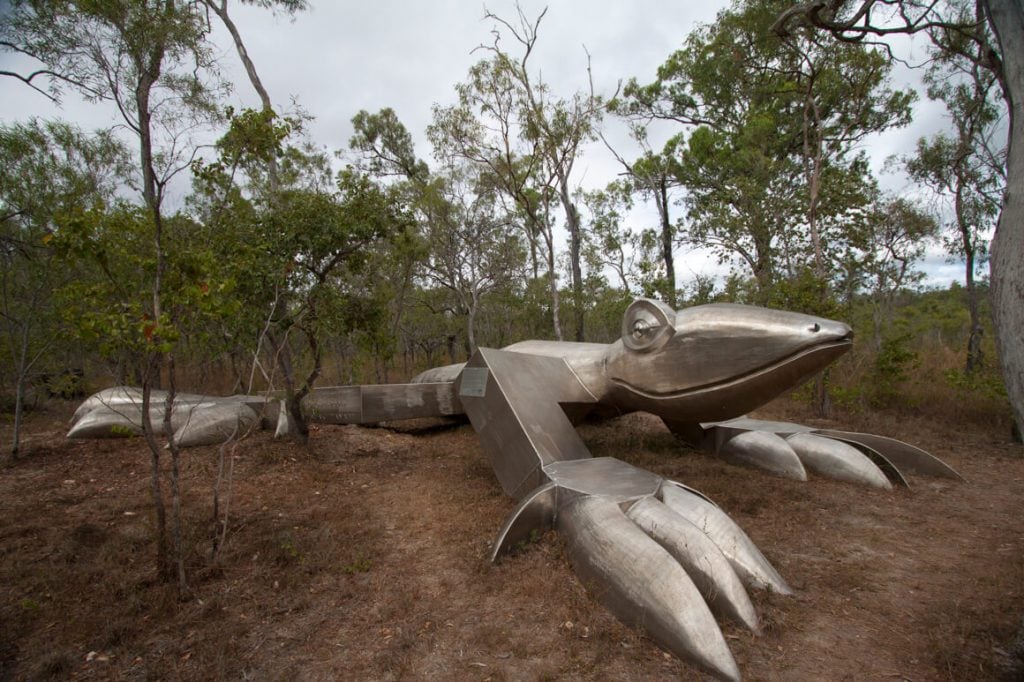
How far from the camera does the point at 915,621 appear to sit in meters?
2.83

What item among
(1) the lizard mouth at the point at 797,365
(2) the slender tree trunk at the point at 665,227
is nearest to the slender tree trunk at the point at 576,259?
(2) the slender tree trunk at the point at 665,227

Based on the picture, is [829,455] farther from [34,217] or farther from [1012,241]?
[34,217]

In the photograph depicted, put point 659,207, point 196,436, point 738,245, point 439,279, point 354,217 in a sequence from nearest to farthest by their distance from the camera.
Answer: point 354,217
point 196,436
point 738,245
point 439,279
point 659,207

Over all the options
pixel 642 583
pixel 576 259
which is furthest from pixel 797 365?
pixel 576 259

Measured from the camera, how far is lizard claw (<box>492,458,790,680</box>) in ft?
7.81

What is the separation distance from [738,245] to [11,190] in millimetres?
12961

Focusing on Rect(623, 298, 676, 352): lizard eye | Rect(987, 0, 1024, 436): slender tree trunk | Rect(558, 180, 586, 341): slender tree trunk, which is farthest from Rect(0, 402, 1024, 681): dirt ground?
Rect(558, 180, 586, 341): slender tree trunk

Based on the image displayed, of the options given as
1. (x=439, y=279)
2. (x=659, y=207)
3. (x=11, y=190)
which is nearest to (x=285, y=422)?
(x=11, y=190)

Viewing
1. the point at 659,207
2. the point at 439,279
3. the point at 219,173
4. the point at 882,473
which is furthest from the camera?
the point at 659,207

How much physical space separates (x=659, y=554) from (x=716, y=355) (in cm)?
202

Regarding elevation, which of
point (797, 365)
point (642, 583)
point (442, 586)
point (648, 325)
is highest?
point (648, 325)

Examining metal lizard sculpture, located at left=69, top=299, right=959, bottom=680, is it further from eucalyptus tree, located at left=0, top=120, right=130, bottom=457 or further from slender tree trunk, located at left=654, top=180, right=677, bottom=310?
slender tree trunk, located at left=654, top=180, right=677, bottom=310

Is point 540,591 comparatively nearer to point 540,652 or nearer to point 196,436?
point 540,652

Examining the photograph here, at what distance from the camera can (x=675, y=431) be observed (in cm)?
603
